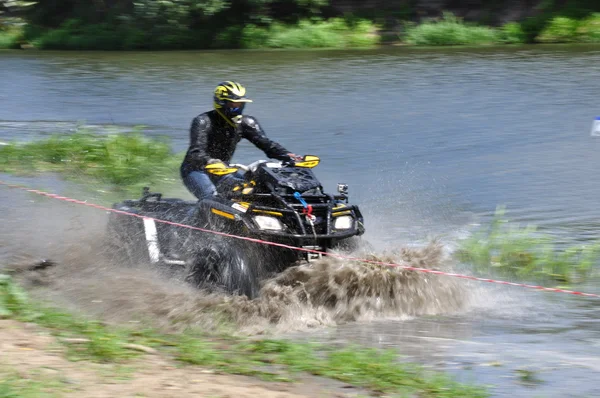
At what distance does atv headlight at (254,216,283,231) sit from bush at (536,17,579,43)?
28.1m

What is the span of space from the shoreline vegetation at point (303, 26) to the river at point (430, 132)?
5.33 feet

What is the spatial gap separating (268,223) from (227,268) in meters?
0.53

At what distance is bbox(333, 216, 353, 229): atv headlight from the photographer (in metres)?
8.20

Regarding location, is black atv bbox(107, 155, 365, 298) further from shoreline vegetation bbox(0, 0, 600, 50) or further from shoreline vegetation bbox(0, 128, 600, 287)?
shoreline vegetation bbox(0, 0, 600, 50)

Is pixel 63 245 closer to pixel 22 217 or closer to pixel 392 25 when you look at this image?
pixel 22 217

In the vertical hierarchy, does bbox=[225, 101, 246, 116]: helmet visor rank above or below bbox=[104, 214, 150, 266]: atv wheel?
above

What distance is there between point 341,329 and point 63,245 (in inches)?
164

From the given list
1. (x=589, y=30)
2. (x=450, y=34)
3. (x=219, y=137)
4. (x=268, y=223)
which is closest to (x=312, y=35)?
(x=450, y=34)

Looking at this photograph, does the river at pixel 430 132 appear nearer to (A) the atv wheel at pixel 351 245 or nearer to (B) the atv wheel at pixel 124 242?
(A) the atv wheel at pixel 351 245

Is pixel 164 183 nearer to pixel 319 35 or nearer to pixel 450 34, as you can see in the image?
pixel 450 34

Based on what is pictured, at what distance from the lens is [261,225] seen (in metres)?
7.95

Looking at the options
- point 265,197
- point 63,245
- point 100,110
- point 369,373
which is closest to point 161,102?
point 100,110

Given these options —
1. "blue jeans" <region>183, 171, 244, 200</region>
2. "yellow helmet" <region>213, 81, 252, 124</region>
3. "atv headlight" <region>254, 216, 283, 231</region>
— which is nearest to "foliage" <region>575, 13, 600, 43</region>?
"yellow helmet" <region>213, 81, 252, 124</region>

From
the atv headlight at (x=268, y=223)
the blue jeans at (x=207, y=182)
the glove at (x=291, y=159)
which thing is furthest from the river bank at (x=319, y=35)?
the atv headlight at (x=268, y=223)
